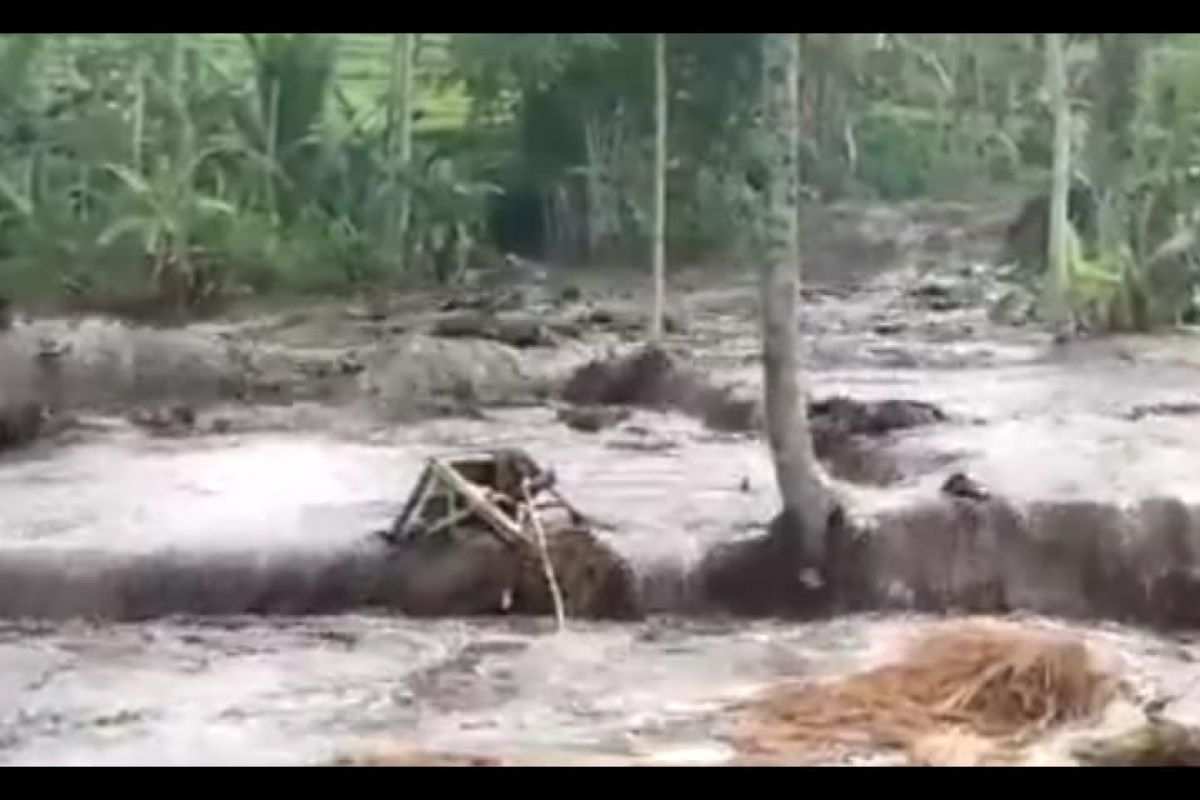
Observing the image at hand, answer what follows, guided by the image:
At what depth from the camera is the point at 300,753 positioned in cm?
163

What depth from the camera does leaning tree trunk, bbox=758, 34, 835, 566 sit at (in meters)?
1.73

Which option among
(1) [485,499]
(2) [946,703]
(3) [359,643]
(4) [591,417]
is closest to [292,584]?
(3) [359,643]

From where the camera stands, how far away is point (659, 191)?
68.4 inches

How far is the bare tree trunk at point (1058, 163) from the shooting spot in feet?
5.66

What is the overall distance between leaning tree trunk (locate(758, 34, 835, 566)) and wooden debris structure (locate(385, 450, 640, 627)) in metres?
0.18

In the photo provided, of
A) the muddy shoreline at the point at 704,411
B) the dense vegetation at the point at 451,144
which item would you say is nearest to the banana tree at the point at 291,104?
the dense vegetation at the point at 451,144

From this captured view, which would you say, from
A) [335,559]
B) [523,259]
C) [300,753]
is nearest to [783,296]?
[523,259]

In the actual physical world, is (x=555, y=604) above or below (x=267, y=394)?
below

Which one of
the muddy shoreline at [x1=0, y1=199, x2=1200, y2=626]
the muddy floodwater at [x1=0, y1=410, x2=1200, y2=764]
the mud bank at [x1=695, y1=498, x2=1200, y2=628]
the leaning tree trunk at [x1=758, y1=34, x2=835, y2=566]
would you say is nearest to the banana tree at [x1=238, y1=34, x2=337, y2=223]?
the muddy shoreline at [x1=0, y1=199, x2=1200, y2=626]

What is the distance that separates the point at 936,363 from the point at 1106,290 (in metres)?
0.17

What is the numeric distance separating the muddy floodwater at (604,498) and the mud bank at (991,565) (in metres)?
0.02

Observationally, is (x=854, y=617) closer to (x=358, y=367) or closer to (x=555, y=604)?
(x=555, y=604)
